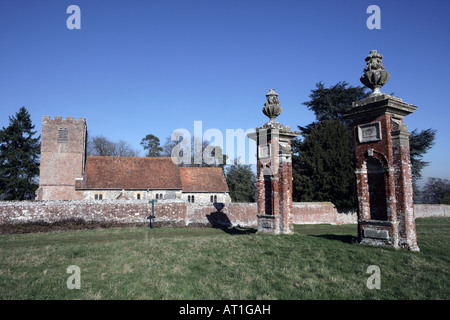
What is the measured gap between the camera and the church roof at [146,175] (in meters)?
32.4

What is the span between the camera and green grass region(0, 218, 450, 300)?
206 inches

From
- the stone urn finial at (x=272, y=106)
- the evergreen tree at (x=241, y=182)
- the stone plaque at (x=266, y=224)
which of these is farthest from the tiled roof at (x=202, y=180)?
the stone urn finial at (x=272, y=106)

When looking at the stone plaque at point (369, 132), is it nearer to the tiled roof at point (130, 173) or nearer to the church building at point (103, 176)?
the church building at point (103, 176)

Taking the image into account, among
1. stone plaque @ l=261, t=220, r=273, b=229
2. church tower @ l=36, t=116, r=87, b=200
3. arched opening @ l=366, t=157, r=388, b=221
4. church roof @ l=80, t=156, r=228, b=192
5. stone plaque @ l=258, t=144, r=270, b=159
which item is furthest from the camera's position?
church tower @ l=36, t=116, r=87, b=200

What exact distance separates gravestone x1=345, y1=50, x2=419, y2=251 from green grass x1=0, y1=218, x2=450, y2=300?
62 cm

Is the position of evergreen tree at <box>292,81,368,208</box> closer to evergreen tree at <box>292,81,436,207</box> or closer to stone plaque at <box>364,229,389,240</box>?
evergreen tree at <box>292,81,436,207</box>

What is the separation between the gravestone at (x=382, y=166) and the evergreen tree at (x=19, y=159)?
39.8 meters

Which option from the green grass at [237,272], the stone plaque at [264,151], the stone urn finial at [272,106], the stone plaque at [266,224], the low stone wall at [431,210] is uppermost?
the stone urn finial at [272,106]

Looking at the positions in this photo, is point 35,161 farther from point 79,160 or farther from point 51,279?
point 51,279

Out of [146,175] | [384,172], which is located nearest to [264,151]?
[384,172]

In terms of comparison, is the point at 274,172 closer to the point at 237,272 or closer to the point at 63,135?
the point at 237,272

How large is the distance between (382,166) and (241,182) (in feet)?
116

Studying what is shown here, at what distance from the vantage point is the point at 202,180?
3659cm

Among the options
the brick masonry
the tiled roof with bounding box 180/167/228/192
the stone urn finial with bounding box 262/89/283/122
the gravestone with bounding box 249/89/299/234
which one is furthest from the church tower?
the brick masonry
